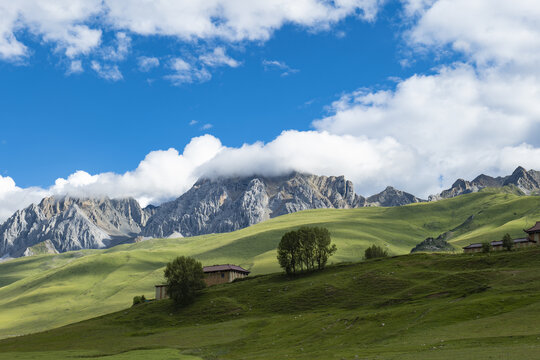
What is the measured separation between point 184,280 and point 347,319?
61.7 m

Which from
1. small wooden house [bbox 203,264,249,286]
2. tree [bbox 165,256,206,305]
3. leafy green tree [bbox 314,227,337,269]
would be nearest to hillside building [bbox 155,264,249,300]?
small wooden house [bbox 203,264,249,286]

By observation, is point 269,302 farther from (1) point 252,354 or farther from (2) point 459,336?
(2) point 459,336

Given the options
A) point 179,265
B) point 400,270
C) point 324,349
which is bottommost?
point 324,349

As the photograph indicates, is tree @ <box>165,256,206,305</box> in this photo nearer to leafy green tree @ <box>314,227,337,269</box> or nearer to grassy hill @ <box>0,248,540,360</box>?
grassy hill @ <box>0,248,540,360</box>

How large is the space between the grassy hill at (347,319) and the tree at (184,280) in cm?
321

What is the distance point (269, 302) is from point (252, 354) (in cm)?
4761

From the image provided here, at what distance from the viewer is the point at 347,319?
264 feet

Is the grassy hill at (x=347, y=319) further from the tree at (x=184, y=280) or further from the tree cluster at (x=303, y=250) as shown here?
the tree cluster at (x=303, y=250)

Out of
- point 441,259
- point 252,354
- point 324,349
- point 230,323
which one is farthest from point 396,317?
point 441,259

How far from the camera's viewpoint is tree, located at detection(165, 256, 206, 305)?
422ft

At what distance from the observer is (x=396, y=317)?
7500cm

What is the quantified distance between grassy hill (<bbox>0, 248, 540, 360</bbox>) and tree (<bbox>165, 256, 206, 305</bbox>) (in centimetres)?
321

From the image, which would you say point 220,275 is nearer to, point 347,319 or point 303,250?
point 303,250

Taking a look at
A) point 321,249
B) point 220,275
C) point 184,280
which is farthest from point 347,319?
point 220,275
